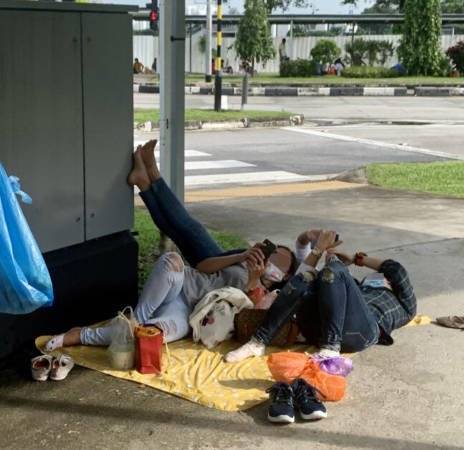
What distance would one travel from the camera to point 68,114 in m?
4.35

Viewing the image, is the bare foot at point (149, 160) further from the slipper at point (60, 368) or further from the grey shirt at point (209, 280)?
the slipper at point (60, 368)

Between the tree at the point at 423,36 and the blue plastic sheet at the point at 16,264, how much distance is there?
112 feet

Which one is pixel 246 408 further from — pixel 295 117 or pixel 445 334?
pixel 295 117

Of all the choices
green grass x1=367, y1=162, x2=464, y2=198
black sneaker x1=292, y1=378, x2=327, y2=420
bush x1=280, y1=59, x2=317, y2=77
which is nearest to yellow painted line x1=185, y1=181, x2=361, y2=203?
green grass x1=367, y1=162, x2=464, y2=198

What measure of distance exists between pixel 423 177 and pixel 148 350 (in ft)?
24.7

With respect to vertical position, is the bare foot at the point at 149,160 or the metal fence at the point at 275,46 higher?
the metal fence at the point at 275,46

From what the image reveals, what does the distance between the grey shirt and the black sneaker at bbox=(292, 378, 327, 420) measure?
1069 millimetres

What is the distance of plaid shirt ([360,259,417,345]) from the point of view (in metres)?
4.64

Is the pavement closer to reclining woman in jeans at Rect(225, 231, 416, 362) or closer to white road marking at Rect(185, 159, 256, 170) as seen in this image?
reclining woman in jeans at Rect(225, 231, 416, 362)

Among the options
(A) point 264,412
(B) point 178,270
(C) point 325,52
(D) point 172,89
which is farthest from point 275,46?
(A) point 264,412

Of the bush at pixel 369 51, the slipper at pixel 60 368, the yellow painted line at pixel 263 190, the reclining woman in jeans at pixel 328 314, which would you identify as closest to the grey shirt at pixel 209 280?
the reclining woman in jeans at pixel 328 314

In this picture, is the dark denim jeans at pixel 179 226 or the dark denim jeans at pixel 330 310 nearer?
the dark denim jeans at pixel 330 310

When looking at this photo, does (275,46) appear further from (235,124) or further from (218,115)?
(235,124)

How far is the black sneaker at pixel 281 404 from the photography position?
3598 mm
